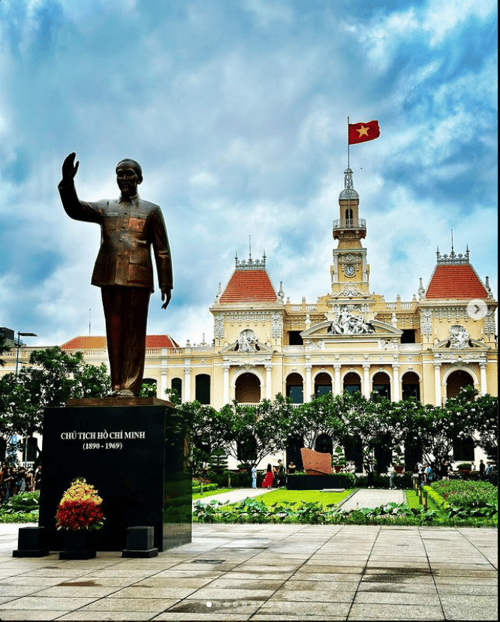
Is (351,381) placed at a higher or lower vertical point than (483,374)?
lower

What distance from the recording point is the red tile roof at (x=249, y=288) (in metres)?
61.5

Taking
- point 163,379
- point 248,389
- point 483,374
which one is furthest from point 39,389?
point 483,374

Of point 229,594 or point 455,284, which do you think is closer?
point 229,594

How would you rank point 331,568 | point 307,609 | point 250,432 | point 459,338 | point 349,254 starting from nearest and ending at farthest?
point 307,609, point 331,568, point 250,432, point 459,338, point 349,254

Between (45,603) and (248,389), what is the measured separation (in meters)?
53.4

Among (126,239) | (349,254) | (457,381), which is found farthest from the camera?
(349,254)

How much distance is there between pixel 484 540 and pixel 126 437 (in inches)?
249

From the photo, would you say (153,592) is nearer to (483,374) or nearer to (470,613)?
(470,613)

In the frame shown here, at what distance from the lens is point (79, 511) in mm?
9969

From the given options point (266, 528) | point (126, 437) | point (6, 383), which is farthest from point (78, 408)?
point (6, 383)

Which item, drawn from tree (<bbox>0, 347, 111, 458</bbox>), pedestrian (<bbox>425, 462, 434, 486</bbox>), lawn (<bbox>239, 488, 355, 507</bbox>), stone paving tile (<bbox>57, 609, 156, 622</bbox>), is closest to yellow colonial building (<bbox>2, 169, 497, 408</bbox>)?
pedestrian (<bbox>425, 462, 434, 486</bbox>)

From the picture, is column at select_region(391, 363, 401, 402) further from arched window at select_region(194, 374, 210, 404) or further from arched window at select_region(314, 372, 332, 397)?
arched window at select_region(194, 374, 210, 404)

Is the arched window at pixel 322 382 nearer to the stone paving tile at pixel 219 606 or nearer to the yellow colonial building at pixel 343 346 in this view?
the yellow colonial building at pixel 343 346

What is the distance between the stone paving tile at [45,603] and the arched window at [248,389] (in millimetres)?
52887
